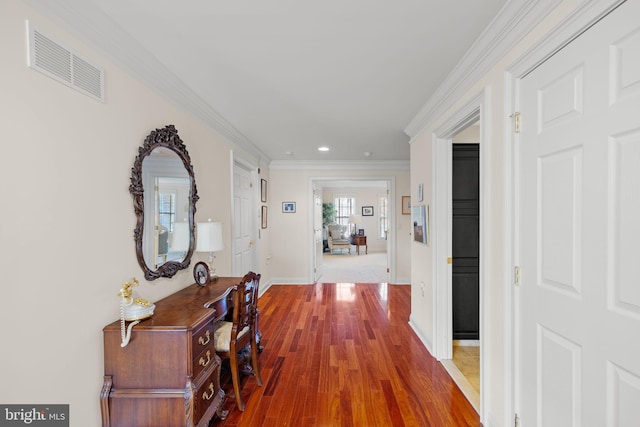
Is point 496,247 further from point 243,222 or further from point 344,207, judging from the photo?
point 344,207

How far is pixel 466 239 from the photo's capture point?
3.16 m

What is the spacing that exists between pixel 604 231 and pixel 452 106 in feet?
5.58

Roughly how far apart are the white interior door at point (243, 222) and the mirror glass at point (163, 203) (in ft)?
4.56

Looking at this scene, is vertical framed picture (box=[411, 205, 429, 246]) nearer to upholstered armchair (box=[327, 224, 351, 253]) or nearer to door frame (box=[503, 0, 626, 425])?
door frame (box=[503, 0, 626, 425])

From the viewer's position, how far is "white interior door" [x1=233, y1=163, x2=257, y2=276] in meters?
4.18

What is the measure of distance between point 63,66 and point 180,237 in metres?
1.42

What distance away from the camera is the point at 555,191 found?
132 cm

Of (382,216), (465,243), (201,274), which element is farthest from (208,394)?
(382,216)

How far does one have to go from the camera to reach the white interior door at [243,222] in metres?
4.18

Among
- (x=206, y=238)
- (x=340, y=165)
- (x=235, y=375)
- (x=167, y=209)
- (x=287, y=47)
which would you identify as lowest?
(x=235, y=375)

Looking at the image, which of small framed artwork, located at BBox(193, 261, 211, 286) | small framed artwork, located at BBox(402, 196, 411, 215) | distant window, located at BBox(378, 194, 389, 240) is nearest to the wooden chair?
small framed artwork, located at BBox(193, 261, 211, 286)

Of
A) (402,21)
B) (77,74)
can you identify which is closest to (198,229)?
(77,74)

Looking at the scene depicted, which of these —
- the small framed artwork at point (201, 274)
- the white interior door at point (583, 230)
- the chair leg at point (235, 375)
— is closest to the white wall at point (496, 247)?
the white interior door at point (583, 230)

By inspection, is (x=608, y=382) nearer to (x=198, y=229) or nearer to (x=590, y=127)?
(x=590, y=127)
